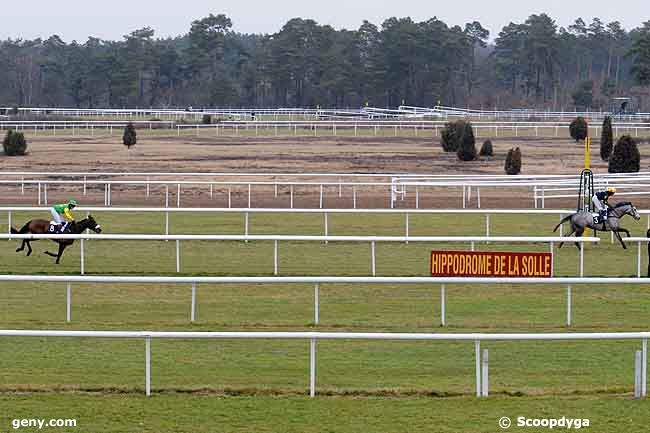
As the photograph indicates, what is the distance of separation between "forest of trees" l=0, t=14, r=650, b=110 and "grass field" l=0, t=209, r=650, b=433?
224ft

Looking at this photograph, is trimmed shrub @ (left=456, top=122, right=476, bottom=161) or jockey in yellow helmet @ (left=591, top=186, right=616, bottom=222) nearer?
jockey in yellow helmet @ (left=591, top=186, right=616, bottom=222)

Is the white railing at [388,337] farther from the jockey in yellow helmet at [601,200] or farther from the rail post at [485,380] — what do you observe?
the jockey in yellow helmet at [601,200]

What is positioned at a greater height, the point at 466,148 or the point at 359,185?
the point at 466,148

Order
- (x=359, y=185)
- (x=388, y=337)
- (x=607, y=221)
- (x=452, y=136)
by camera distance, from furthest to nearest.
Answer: (x=452, y=136)
(x=359, y=185)
(x=607, y=221)
(x=388, y=337)

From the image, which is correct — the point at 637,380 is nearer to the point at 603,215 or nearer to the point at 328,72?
the point at 603,215

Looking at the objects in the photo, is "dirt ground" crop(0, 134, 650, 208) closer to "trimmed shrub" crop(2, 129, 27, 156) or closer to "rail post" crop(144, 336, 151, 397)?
"trimmed shrub" crop(2, 129, 27, 156)

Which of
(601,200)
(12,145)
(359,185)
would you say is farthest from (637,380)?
(12,145)

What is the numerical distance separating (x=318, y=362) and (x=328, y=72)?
76500mm

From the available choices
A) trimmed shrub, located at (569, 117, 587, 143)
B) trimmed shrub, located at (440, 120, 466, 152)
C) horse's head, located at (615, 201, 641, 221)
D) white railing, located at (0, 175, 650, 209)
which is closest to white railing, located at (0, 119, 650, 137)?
trimmed shrub, located at (569, 117, 587, 143)

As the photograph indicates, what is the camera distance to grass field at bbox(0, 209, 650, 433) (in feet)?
25.4

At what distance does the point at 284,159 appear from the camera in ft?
127

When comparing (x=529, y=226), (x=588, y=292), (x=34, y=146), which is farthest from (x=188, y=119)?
(x=588, y=292)

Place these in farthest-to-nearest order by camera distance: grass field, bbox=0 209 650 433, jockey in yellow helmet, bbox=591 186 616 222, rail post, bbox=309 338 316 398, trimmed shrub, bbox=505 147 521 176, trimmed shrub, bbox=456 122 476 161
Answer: trimmed shrub, bbox=456 122 476 161
trimmed shrub, bbox=505 147 521 176
jockey in yellow helmet, bbox=591 186 616 222
rail post, bbox=309 338 316 398
grass field, bbox=0 209 650 433

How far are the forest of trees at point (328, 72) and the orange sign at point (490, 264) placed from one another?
6774 cm
